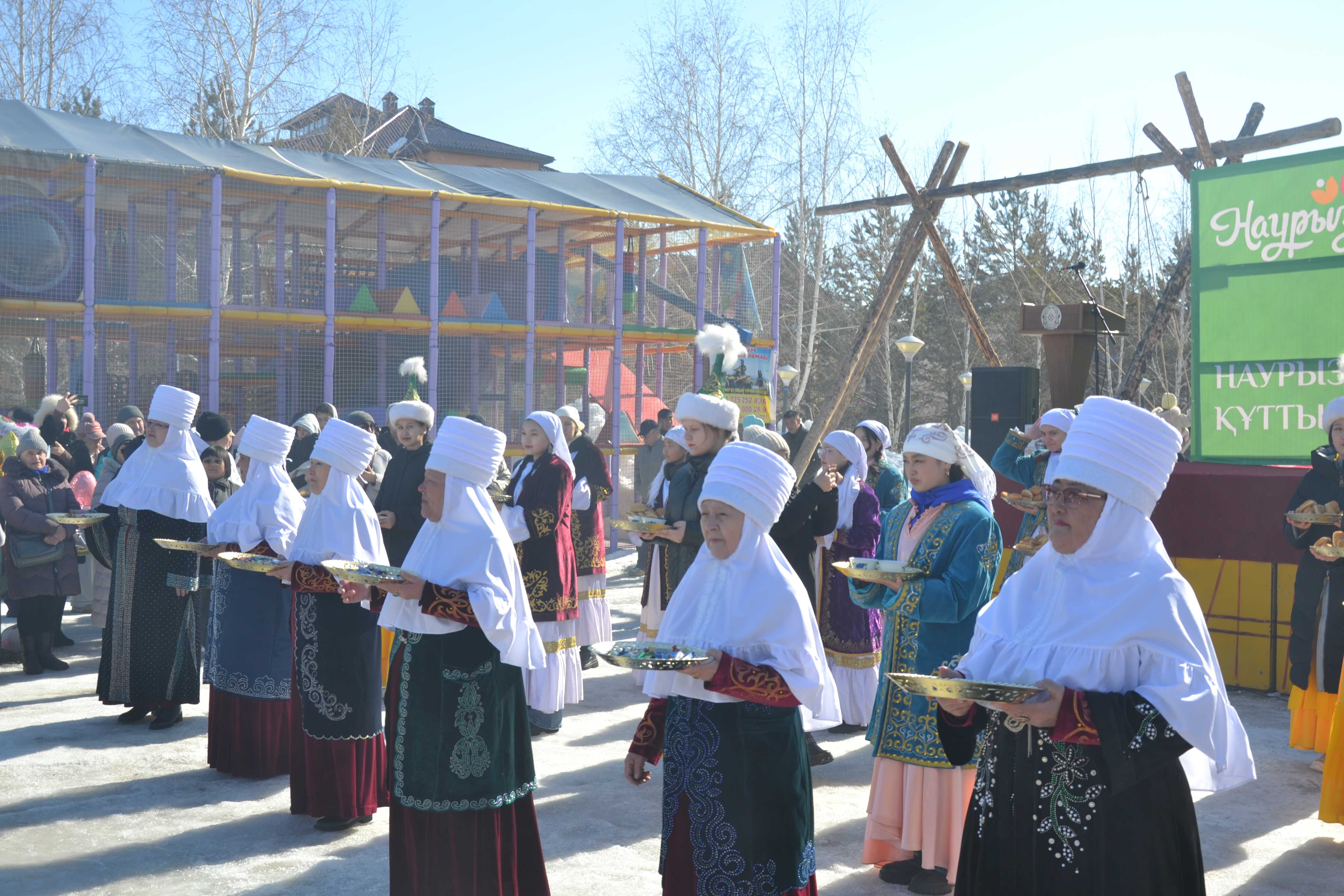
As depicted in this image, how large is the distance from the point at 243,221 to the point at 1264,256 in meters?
14.2

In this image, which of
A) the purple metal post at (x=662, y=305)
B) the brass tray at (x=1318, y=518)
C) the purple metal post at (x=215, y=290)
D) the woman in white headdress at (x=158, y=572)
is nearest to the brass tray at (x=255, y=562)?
the woman in white headdress at (x=158, y=572)

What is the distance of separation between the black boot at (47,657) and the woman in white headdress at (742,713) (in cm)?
717

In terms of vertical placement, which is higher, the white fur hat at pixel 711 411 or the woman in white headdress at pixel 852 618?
the white fur hat at pixel 711 411

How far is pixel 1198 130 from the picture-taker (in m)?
9.59

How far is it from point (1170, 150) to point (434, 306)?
957 cm

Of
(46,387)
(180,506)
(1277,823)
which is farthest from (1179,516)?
(46,387)

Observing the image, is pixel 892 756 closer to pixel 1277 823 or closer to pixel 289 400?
pixel 1277 823

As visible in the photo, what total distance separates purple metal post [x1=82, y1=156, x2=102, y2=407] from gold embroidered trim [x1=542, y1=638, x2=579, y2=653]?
8679 millimetres

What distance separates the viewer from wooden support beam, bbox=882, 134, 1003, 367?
12.1 m

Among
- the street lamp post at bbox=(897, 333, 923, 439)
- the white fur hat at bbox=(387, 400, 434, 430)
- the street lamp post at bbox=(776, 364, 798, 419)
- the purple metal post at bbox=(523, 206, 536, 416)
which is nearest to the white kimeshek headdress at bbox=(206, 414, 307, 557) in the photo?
the white fur hat at bbox=(387, 400, 434, 430)

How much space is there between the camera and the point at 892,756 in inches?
191

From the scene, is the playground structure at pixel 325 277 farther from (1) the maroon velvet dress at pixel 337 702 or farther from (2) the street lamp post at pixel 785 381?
(1) the maroon velvet dress at pixel 337 702

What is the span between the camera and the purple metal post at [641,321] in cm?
1755

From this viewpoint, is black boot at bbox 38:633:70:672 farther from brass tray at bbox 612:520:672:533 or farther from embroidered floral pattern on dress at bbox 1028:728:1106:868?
embroidered floral pattern on dress at bbox 1028:728:1106:868
